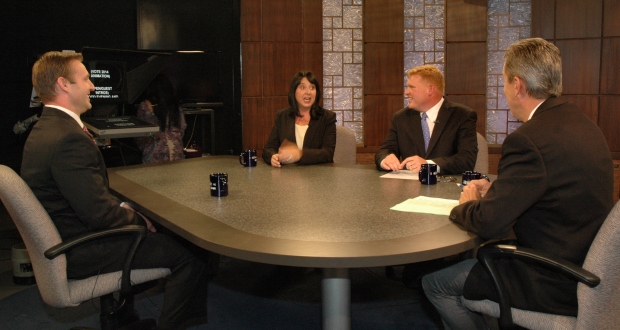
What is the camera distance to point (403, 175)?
3.08 metres

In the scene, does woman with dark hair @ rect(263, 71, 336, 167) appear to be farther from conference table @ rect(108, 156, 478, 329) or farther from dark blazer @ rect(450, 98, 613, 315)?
dark blazer @ rect(450, 98, 613, 315)

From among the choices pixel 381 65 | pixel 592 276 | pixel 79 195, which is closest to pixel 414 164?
pixel 592 276

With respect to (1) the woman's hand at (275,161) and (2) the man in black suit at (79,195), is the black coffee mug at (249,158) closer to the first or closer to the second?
(1) the woman's hand at (275,161)

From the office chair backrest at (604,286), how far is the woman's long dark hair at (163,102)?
12.4 ft

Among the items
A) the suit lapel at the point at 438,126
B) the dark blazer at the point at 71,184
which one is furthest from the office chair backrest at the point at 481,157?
the dark blazer at the point at 71,184

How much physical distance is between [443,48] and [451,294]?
5.69 metres

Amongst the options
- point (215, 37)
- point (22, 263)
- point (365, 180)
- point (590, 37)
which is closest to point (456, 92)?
point (590, 37)

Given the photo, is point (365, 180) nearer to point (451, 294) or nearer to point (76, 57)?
point (451, 294)

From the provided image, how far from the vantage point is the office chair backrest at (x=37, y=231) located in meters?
2.12

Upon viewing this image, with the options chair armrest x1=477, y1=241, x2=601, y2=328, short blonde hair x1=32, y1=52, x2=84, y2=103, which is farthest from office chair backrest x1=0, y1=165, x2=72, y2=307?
chair armrest x1=477, y1=241, x2=601, y2=328

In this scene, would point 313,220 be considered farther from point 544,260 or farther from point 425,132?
point 425,132

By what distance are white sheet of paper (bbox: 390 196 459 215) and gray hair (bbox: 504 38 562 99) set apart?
1.75ft

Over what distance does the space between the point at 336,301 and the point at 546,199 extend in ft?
2.62

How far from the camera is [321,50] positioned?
7.23 meters
